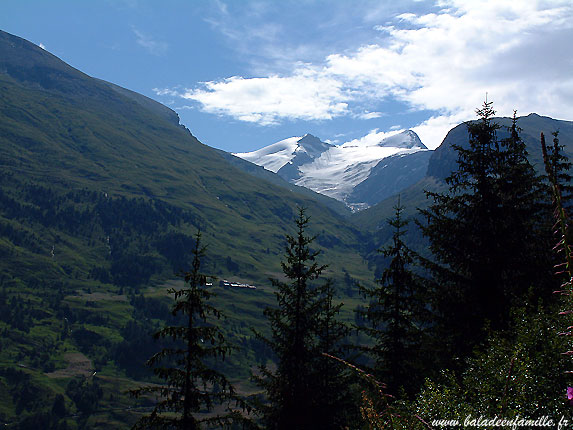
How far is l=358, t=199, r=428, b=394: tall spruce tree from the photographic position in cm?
2308

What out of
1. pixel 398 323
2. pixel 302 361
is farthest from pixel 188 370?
pixel 398 323

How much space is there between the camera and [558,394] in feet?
29.7

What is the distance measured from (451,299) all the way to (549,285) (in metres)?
4.13

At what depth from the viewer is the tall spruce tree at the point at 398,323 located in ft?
75.7

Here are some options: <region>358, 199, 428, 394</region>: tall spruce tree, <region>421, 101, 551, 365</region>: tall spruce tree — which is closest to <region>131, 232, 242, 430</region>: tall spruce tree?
<region>358, 199, 428, 394</region>: tall spruce tree

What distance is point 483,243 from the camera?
20344mm

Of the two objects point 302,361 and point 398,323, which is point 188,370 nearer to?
point 302,361

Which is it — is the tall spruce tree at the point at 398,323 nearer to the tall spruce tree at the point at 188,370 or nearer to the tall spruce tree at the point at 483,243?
the tall spruce tree at the point at 483,243

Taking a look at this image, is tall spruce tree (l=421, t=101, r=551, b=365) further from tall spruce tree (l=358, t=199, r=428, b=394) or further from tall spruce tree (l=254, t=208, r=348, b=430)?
tall spruce tree (l=254, t=208, r=348, b=430)

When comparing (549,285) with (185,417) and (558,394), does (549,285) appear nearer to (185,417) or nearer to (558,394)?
(558,394)

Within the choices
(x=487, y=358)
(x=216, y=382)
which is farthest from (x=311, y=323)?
(x=487, y=358)

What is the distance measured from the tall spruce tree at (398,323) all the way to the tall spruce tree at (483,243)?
7.20 ft

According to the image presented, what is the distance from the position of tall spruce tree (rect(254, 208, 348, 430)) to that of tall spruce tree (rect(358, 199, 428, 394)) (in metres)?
2.80

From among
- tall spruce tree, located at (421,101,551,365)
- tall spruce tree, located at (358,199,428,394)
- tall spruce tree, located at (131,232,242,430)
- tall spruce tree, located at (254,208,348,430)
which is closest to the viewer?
tall spruce tree, located at (421,101,551,365)
